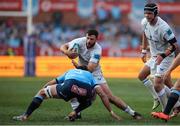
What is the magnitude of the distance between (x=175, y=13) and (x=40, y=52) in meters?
7.21

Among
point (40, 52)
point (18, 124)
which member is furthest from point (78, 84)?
point (40, 52)

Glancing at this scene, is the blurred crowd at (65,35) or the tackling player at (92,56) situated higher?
the tackling player at (92,56)

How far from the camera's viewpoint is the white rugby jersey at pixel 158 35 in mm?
15750

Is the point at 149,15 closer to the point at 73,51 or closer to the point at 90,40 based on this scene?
the point at 90,40

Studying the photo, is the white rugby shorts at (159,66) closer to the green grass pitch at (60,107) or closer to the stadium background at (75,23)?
the green grass pitch at (60,107)

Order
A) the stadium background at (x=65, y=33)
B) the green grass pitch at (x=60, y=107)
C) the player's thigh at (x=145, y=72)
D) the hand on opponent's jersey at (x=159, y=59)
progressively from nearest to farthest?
the green grass pitch at (x=60, y=107), the hand on opponent's jersey at (x=159, y=59), the player's thigh at (x=145, y=72), the stadium background at (x=65, y=33)

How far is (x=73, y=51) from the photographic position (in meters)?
15.3

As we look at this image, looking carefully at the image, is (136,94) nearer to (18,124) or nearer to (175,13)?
(18,124)

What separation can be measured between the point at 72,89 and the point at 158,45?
2.81m

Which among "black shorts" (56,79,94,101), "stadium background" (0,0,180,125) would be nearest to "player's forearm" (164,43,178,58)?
"black shorts" (56,79,94,101)

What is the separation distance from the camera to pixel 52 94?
14.3 meters

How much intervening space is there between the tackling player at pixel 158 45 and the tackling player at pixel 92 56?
103cm

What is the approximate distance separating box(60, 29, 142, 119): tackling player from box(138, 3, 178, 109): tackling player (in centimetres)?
103

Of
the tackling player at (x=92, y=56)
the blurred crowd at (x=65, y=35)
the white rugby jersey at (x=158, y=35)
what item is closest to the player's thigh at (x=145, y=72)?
the white rugby jersey at (x=158, y=35)
